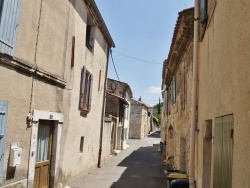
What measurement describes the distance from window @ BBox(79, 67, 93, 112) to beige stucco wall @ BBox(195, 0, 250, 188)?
670cm

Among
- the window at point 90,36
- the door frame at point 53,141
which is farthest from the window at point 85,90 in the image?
the door frame at point 53,141

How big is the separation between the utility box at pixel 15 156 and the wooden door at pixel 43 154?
1493 mm

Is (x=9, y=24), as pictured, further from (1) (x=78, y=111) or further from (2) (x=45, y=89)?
(1) (x=78, y=111)

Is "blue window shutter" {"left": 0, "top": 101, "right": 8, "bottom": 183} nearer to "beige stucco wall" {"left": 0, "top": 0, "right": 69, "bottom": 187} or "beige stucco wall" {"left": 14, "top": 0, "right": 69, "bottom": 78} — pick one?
"beige stucco wall" {"left": 0, "top": 0, "right": 69, "bottom": 187}

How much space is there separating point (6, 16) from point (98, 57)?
28.5 ft

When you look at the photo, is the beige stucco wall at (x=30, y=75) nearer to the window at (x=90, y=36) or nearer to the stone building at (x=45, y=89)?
the stone building at (x=45, y=89)

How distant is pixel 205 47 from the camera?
19.6 ft

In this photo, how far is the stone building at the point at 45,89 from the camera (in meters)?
5.98

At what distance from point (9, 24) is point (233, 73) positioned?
421 cm

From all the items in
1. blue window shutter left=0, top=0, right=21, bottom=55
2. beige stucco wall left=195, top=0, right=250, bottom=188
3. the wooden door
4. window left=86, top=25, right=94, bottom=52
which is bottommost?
the wooden door

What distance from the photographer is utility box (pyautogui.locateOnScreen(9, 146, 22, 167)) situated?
6.11m

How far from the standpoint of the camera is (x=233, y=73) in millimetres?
3459

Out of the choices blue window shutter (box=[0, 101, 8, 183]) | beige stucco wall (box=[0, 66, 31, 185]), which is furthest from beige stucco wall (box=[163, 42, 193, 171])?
blue window shutter (box=[0, 101, 8, 183])

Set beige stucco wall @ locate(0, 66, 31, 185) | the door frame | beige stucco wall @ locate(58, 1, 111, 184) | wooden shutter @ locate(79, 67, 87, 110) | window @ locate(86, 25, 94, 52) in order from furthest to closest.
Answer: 1. window @ locate(86, 25, 94, 52)
2. wooden shutter @ locate(79, 67, 87, 110)
3. beige stucco wall @ locate(58, 1, 111, 184)
4. the door frame
5. beige stucco wall @ locate(0, 66, 31, 185)
